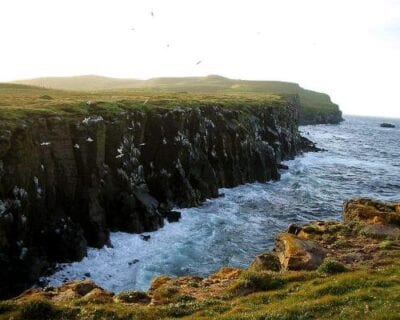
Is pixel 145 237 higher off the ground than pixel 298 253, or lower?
lower

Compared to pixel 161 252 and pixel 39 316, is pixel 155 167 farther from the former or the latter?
pixel 39 316

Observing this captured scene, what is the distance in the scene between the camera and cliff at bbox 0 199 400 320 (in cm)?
2067

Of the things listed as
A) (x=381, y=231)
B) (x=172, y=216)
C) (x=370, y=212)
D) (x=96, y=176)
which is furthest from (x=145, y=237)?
(x=381, y=231)

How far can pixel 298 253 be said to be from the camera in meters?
29.6

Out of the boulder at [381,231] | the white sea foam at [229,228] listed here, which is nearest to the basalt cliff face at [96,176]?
the white sea foam at [229,228]

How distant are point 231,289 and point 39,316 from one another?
Answer: 9714 millimetres

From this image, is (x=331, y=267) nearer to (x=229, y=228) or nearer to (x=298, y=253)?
(x=298, y=253)

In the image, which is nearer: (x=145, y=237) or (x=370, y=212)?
(x=370, y=212)

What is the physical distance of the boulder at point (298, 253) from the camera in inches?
1119

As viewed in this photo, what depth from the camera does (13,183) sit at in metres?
40.4

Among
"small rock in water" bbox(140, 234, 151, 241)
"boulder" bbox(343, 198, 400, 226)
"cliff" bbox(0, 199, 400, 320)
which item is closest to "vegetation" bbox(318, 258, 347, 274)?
"cliff" bbox(0, 199, 400, 320)

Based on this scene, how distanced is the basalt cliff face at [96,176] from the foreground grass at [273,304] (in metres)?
16.9

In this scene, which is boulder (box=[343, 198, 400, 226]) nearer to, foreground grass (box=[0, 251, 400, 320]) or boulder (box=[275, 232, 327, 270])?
boulder (box=[275, 232, 327, 270])

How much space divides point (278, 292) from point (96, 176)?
103 ft
